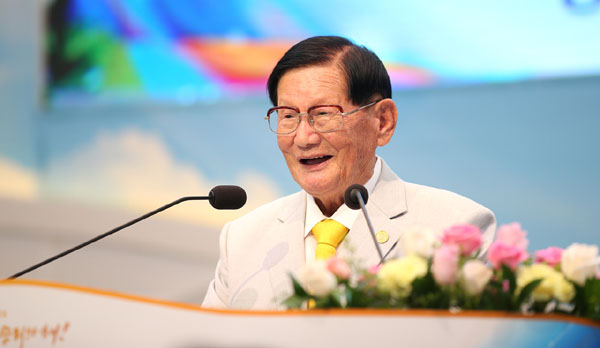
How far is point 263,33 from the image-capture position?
3912 millimetres

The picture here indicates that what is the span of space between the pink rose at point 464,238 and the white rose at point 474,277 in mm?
52

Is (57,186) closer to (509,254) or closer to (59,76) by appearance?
(59,76)

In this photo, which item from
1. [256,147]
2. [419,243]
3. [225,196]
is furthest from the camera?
[256,147]

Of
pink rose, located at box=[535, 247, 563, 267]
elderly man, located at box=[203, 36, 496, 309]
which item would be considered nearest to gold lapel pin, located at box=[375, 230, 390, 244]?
elderly man, located at box=[203, 36, 496, 309]

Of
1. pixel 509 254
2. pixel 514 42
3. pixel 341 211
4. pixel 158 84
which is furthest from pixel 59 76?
pixel 509 254

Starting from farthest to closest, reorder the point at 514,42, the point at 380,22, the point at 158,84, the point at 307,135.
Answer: the point at 158,84 < the point at 380,22 < the point at 514,42 < the point at 307,135

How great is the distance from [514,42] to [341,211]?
4.77 ft

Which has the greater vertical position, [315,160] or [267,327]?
[315,160]

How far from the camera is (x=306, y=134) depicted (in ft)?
6.77

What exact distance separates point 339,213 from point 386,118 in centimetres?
32

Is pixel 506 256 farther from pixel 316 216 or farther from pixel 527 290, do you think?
pixel 316 216

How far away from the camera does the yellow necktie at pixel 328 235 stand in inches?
78.7

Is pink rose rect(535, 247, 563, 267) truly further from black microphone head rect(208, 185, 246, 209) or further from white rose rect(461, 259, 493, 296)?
black microphone head rect(208, 185, 246, 209)

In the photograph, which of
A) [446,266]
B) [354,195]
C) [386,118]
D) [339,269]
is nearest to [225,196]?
[354,195]
